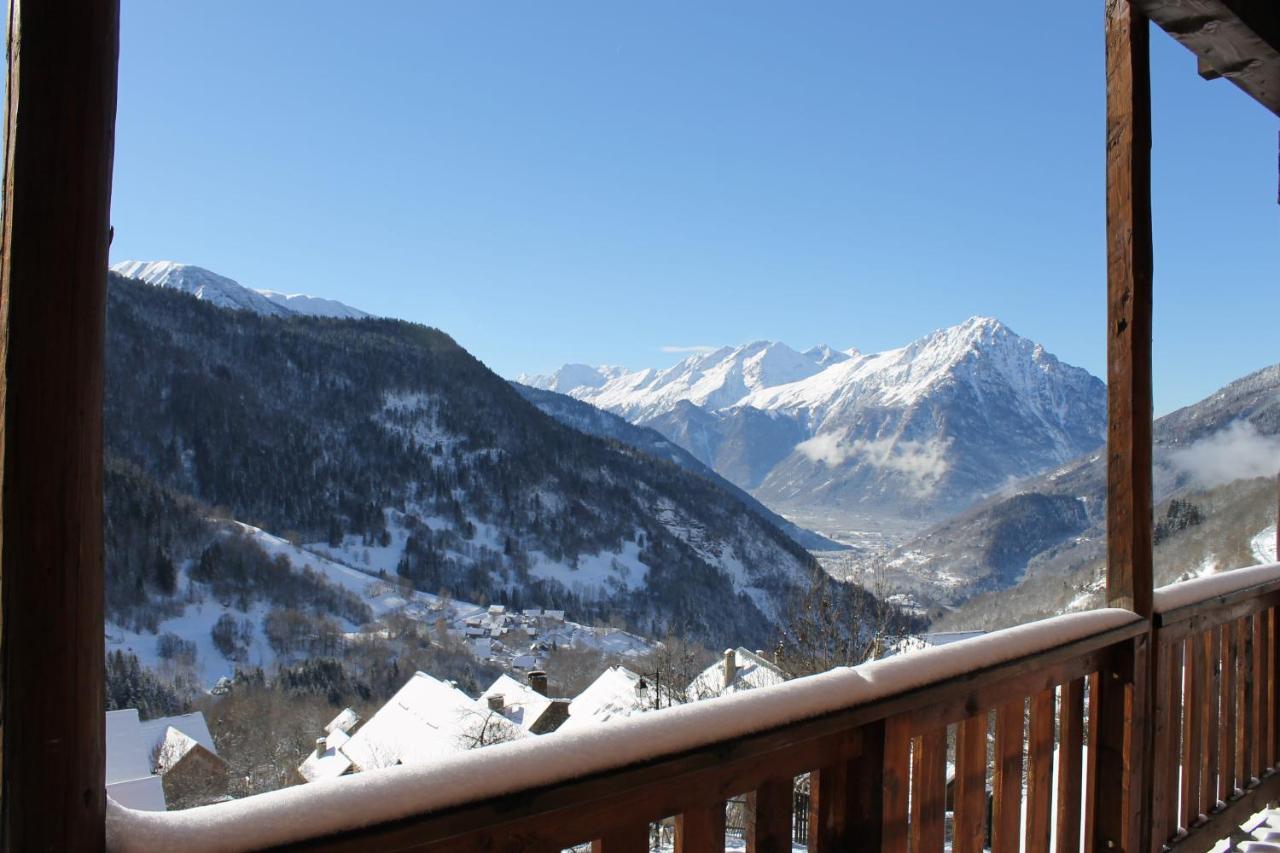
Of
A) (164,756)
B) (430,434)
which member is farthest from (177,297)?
(164,756)

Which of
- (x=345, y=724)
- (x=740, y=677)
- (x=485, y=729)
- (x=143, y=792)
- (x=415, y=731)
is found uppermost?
(x=740, y=677)

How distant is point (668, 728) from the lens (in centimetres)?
117

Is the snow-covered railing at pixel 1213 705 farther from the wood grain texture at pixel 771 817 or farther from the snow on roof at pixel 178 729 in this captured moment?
the snow on roof at pixel 178 729

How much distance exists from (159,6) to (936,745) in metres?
1.76

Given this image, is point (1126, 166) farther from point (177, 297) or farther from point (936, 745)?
point (177, 297)

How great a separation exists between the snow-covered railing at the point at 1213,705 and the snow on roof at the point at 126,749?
18509mm

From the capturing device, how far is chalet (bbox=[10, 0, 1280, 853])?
0.70 meters

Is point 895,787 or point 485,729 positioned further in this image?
point 485,729

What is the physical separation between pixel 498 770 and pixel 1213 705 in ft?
8.59

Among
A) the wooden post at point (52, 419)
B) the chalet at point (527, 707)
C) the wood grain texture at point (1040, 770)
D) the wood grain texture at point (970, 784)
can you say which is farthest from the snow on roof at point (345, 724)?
the wooden post at point (52, 419)

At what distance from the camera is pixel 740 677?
19875mm

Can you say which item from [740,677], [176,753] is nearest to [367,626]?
[176,753]

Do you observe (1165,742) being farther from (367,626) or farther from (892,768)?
(367,626)

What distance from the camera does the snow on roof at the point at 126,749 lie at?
59.2 feet
